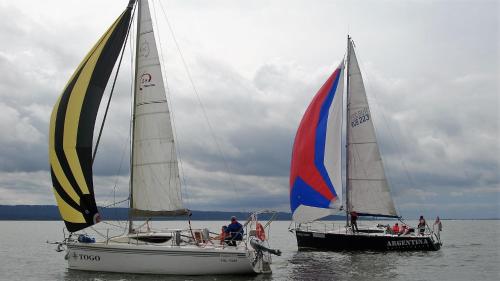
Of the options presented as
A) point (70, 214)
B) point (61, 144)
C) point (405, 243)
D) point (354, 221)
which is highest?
point (61, 144)

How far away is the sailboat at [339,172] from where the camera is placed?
34875 mm

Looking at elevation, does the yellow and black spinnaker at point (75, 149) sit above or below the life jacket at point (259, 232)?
above

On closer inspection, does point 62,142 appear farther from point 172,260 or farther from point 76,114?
point 172,260

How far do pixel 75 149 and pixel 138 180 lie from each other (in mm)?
2724

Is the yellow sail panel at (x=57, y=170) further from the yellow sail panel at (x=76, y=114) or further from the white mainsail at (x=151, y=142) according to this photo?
the white mainsail at (x=151, y=142)

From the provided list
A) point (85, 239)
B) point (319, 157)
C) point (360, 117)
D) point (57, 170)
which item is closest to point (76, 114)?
point (57, 170)

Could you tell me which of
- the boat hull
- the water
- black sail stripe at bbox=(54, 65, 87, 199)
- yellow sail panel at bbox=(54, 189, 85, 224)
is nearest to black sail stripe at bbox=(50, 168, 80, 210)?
yellow sail panel at bbox=(54, 189, 85, 224)

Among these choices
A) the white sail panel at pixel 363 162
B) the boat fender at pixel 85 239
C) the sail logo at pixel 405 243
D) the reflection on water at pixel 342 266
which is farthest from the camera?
the white sail panel at pixel 363 162

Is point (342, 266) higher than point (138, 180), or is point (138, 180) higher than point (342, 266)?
point (138, 180)

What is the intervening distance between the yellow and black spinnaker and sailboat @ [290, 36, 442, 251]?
1533cm

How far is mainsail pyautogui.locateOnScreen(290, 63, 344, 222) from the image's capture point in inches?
1375

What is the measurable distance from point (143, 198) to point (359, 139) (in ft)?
56.9

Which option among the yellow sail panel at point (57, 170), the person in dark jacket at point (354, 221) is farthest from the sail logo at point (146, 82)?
the person in dark jacket at point (354, 221)

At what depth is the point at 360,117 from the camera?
36.5 m
